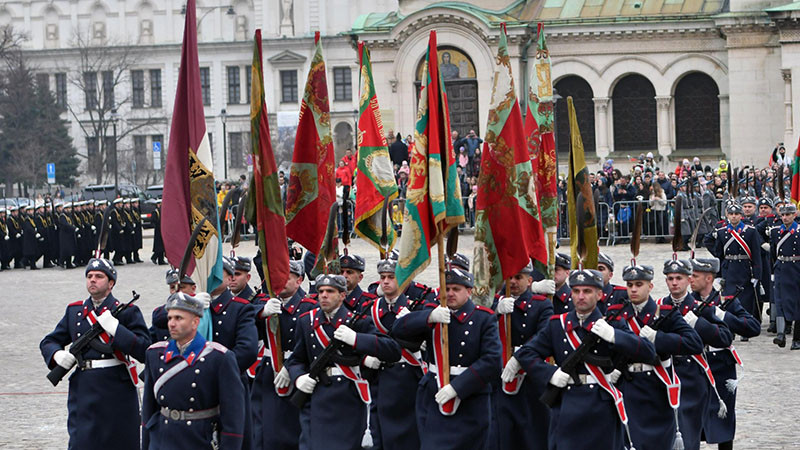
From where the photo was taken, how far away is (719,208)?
100ft

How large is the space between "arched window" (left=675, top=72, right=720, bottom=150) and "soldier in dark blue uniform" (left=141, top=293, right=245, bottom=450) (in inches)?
1365

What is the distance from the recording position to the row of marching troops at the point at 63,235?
33.7 metres

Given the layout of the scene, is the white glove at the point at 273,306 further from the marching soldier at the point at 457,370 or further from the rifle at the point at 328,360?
the marching soldier at the point at 457,370

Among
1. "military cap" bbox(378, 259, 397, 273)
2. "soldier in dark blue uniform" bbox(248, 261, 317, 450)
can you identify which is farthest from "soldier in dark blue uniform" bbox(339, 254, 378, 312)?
"soldier in dark blue uniform" bbox(248, 261, 317, 450)

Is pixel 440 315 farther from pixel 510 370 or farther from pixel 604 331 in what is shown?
pixel 604 331

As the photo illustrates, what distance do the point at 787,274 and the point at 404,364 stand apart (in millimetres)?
8614

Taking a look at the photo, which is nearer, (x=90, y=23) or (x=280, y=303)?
(x=280, y=303)

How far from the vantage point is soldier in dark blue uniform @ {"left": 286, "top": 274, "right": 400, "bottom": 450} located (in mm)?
10445

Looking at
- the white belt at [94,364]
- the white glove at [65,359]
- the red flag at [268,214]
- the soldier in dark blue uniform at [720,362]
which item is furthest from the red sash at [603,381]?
the white glove at [65,359]

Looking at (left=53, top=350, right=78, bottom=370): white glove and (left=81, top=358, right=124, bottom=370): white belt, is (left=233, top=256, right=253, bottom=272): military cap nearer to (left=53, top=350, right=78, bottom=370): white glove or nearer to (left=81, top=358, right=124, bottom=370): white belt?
(left=81, top=358, right=124, bottom=370): white belt

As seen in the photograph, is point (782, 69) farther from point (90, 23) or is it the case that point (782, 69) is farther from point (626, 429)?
point (90, 23)

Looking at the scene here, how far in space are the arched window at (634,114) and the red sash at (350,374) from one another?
32.8 metres

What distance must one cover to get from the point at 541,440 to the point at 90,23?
85886 millimetres

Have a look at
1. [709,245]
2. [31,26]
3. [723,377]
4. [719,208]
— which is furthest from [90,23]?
[723,377]
